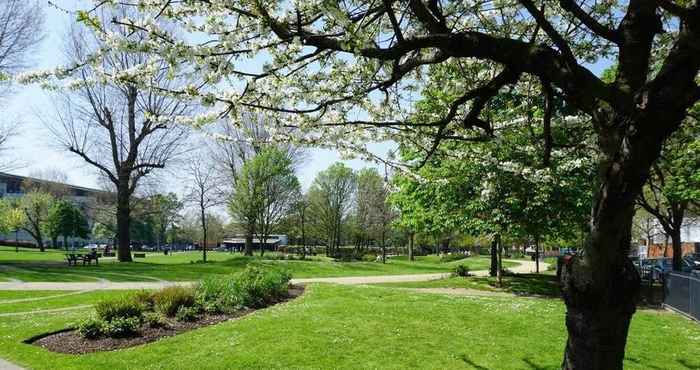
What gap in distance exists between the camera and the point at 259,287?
14.3 meters

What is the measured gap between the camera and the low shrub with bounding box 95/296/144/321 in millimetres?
10453

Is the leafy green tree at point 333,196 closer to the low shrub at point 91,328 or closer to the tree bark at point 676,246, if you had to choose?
the tree bark at point 676,246

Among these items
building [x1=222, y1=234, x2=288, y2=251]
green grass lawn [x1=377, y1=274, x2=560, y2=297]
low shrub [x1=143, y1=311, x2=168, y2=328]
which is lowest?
building [x1=222, y1=234, x2=288, y2=251]

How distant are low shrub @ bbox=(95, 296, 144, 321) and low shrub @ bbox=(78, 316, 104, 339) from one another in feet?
0.85

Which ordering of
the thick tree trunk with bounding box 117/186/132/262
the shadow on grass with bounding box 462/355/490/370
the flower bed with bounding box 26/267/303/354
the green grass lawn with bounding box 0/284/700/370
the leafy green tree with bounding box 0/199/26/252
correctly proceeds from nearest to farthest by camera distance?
the shadow on grass with bounding box 462/355/490/370 < the green grass lawn with bounding box 0/284/700/370 < the flower bed with bounding box 26/267/303/354 < the thick tree trunk with bounding box 117/186/132/262 < the leafy green tree with bounding box 0/199/26/252

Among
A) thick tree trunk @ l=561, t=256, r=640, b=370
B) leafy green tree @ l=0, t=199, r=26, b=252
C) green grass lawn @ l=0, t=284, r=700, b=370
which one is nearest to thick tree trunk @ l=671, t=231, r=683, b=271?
green grass lawn @ l=0, t=284, r=700, b=370

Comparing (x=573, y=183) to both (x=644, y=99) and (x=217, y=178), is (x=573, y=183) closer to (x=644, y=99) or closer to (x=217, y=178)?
(x=644, y=99)

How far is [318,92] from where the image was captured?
4949 millimetres

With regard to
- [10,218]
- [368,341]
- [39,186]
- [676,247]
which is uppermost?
[39,186]

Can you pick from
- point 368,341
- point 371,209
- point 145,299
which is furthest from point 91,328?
point 371,209

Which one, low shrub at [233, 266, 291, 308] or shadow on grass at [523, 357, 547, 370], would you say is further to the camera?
low shrub at [233, 266, 291, 308]

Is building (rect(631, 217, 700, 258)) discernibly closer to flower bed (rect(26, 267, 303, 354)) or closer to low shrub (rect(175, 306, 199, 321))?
flower bed (rect(26, 267, 303, 354))

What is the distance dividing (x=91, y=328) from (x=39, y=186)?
73068 mm

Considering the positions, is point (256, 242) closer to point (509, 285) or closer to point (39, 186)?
point (39, 186)
